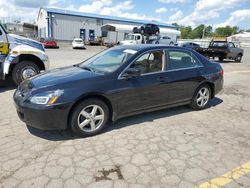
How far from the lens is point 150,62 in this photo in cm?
485

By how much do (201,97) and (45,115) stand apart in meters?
3.68

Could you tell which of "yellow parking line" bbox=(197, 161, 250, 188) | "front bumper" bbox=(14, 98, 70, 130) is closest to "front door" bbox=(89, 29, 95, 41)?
"front bumper" bbox=(14, 98, 70, 130)

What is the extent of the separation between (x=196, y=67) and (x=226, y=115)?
131 cm

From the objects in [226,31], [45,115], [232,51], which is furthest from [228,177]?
[226,31]

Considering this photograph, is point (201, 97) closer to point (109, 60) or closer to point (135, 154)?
point (109, 60)

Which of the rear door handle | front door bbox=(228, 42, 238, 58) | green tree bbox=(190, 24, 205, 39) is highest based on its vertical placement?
green tree bbox=(190, 24, 205, 39)

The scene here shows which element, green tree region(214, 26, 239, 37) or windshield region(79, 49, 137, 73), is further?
green tree region(214, 26, 239, 37)

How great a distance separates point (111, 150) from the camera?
3699mm

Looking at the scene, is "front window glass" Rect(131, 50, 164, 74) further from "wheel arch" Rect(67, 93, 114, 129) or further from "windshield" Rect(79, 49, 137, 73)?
"wheel arch" Rect(67, 93, 114, 129)

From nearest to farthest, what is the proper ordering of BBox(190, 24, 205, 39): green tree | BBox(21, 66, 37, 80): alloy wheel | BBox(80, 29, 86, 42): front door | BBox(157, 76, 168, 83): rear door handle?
1. BBox(157, 76, 168, 83): rear door handle
2. BBox(21, 66, 37, 80): alloy wheel
3. BBox(80, 29, 86, 42): front door
4. BBox(190, 24, 205, 39): green tree

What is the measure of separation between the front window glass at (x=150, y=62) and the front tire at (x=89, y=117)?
1.03 m

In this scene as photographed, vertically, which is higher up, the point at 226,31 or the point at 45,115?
the point at 226,31

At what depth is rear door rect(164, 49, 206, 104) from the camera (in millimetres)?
5039

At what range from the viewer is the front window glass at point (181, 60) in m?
5.09
